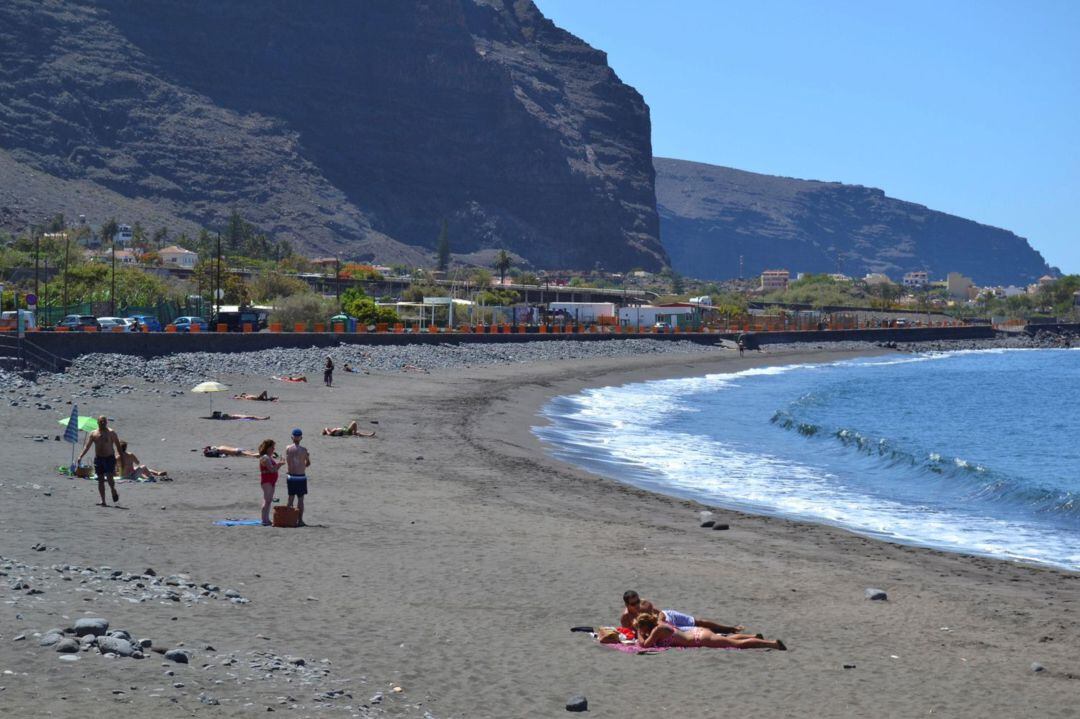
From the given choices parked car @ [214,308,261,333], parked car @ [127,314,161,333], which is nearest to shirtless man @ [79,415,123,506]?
parked car @ [127,314,161,333]

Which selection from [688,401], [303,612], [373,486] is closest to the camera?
[303,612]

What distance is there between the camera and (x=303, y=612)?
12227 mm

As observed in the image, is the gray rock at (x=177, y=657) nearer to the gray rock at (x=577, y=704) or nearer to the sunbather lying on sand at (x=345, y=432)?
the gray rock at (x=577, y=704)

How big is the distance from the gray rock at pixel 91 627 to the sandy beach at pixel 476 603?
303mm

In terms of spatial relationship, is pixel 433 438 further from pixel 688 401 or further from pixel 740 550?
pixel 688 401

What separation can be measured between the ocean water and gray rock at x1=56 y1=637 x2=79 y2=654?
1314 centimetres

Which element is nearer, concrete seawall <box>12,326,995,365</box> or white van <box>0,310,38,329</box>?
concrete seawall <box>12,326,995,365</box>

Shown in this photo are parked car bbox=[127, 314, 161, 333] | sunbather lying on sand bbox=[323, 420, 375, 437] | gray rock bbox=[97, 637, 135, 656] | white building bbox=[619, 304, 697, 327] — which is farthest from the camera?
white building bbox=[619, 304, 697, 327]

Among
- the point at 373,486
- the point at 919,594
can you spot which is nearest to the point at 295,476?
the point at 373,486

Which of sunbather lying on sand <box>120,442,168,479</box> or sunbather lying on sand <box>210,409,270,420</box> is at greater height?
sunbather lying on sand <box>120,442,168,479</box>

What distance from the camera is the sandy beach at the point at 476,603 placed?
32.7ft

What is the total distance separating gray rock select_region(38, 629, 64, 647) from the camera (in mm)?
9820

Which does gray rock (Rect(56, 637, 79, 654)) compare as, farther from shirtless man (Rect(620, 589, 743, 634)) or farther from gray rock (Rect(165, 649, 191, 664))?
shirtless man (Rect(620, 589, 743, 634))

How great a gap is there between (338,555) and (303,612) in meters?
3.13
